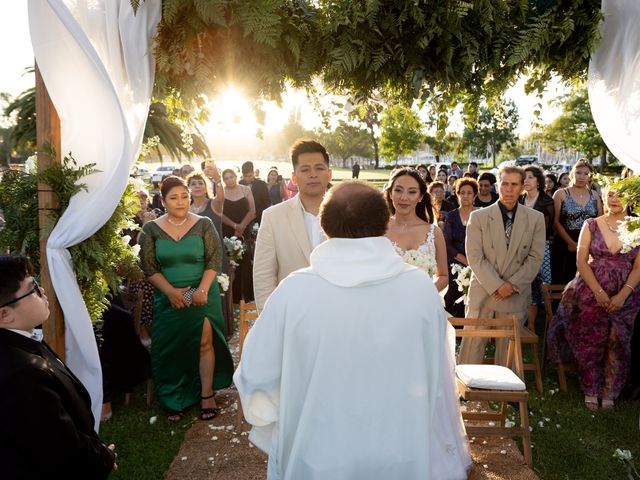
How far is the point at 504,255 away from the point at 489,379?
1738 millimetres

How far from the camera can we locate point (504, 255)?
5391 mm

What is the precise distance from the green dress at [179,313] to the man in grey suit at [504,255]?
2.68m

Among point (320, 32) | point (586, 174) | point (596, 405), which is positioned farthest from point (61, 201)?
point (586, 174)

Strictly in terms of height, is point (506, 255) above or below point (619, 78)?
below

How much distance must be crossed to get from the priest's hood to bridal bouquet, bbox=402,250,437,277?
6.63ft

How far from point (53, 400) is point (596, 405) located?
5.12 metres

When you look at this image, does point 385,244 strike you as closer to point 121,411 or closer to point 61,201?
point 61,201

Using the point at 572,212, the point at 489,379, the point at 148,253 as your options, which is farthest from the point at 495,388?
the point at 572,212

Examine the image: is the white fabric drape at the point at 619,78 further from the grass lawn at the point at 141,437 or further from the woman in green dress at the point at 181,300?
the grass lawn at the point at 141,437

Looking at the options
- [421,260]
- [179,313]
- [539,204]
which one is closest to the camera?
[421,260]

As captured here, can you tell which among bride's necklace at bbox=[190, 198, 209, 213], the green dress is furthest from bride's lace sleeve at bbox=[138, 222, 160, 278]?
bride's necklace at bbox=[190, 198, 209, 213]

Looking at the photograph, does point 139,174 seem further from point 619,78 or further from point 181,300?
point 619,78

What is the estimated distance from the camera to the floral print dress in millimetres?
5320

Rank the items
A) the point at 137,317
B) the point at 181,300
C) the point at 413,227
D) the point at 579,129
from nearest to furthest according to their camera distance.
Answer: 1. the point at 413,227
2. the point at 181,300
3. the point at 137,317
4. the point at 579,129
